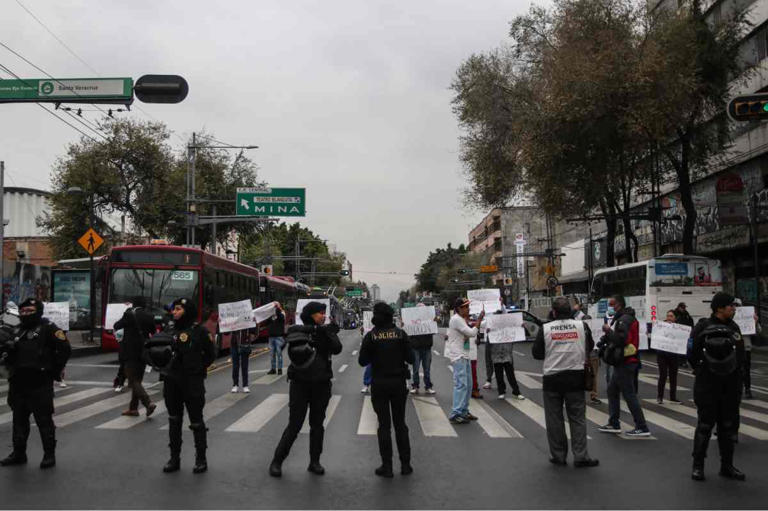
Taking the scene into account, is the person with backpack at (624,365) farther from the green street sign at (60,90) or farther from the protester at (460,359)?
the green street sign at (60,90)

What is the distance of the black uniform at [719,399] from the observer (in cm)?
725

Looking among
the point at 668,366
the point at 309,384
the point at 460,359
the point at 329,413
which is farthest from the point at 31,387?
the point at 668,366

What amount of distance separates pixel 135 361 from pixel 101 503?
5.50 metres

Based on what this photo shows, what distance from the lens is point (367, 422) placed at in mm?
10875

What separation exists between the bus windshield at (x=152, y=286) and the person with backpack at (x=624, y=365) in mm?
14036

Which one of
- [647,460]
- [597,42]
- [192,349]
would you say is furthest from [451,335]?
[597,42]

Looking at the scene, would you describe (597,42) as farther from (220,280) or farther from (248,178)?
(248,178)

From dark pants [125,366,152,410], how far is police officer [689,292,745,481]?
7626 mm

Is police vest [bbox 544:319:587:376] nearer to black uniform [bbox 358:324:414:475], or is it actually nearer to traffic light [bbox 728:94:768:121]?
black uniform [bbox 358:324:414:475]

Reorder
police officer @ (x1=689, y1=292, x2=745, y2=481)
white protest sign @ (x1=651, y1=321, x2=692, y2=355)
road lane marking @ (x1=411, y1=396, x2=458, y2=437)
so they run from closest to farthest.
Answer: police officer @ (x1=689, y1=292, x2=745, y2=481), road lane marking @ (x1=411, y1=396, x2=458, y2=437), white protest sign @ (x1=651, y1=321, x2=692, y2=355)

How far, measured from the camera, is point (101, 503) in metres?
6.22

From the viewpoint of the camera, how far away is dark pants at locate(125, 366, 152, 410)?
10.9 m

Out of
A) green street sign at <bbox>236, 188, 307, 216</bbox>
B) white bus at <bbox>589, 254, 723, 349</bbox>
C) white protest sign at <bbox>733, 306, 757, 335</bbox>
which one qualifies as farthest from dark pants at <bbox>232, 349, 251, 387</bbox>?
green street sign at <bbox>236, 188, 307, 216</bbox>

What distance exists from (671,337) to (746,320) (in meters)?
2.97
